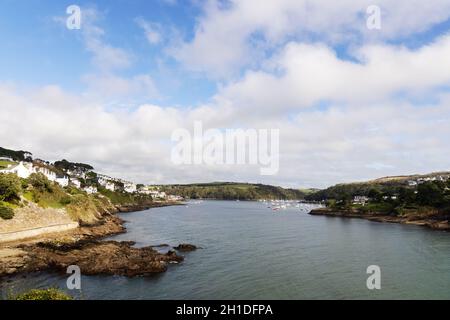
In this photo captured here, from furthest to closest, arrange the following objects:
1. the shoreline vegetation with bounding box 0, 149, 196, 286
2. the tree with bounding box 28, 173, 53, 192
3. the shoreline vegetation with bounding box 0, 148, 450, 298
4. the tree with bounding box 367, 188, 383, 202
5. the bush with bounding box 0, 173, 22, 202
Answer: the tree with bounding box 367, 188, 383, 202 → the tree with bounding box 28, 173, 53, 192 → the bush with bounding box 0, 173, 22, 202 → the shoreline vegetation with bounding box 0, 148, 450, 298 → the shoreline vegetation with bounding box 0, 149, 196, 286

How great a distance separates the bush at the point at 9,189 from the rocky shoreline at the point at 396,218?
106m

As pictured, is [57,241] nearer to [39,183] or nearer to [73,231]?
[73,231]

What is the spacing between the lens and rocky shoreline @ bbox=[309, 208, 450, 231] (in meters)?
99.1

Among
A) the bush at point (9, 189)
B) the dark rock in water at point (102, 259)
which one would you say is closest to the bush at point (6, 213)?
the bush at point (9, 189)

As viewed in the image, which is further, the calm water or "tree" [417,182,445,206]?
"tree" [417,182,445,206]

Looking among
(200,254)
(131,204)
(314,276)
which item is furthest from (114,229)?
(131,204)

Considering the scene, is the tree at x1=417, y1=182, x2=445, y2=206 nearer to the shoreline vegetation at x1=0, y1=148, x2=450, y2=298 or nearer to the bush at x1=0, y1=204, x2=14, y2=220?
the shoreline vegetation at x1=0, y1=148, x2=450, y2=298

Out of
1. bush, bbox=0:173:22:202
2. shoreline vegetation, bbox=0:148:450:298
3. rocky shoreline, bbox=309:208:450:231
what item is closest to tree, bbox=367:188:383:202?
rocky shoreline, bbox=309:208:450:231

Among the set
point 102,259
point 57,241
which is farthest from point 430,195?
point 57,241

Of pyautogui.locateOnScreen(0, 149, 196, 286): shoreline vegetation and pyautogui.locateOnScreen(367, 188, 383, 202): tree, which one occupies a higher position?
pyautogui.locateOnScreen(367, 188, 383, 202): tree

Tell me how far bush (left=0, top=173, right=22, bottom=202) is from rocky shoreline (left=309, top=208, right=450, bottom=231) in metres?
106

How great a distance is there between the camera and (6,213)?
59344 mm

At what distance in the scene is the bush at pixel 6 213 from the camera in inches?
2316

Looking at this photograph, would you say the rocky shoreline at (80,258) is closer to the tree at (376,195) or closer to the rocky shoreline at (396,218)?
the rocky shoreline at (396,218)
